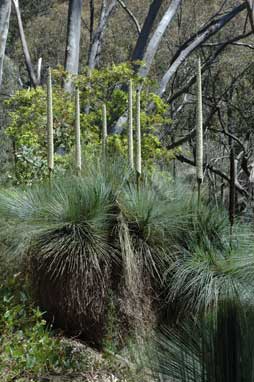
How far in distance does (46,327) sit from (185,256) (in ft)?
3.71

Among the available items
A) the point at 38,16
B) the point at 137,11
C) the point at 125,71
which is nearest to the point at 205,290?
the point at 125,71

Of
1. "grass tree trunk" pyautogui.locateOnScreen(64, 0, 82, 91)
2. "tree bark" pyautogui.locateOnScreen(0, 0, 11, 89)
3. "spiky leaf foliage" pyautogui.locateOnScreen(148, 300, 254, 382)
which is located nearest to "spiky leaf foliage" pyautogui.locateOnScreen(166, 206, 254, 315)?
"spiky leaf foliage" pyautogui.locateOnScreen(148, 300, 254, 382)

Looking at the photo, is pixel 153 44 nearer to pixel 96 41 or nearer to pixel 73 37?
pixel 73 37

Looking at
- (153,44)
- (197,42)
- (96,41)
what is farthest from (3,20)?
(96,41)

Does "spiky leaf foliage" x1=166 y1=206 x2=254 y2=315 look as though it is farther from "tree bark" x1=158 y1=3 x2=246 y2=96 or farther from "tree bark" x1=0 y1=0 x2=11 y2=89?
"tree bark" x1=158 y1=3 x2=246 y2=96

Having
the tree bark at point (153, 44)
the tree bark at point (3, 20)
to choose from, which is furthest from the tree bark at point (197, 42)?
the tree bark at point (3, 20)

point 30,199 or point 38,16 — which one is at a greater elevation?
point 38,16

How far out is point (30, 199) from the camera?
16.5ft

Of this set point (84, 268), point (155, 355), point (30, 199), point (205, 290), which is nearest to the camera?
point (155, 355)

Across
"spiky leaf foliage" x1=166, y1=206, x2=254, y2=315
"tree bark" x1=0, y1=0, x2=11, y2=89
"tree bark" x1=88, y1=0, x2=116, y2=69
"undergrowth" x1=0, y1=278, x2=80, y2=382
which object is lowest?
"undergrowth" x1=0, y1=278, x2=80, y2=382

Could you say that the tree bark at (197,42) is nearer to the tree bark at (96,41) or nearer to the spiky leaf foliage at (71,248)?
the tree bark at (96,41)

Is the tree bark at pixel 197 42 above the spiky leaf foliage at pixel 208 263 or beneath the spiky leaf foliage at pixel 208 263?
above

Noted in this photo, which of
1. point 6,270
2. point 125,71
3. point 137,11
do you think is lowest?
point 6,270

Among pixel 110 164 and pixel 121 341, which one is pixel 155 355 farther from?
pixel 110 164
